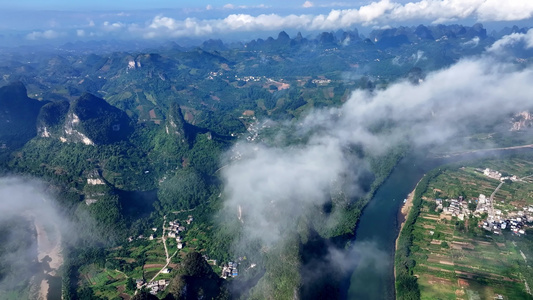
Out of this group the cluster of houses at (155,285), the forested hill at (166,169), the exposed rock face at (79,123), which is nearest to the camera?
the cluster of houses at (155,285)

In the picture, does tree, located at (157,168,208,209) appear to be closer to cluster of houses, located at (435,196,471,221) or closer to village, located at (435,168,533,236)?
cluster of houses, located at (435,196,471,221)

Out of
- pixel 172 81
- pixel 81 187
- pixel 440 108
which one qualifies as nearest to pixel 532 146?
pixel 440 108

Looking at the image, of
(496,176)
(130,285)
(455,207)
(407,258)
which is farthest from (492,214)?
(130,285)

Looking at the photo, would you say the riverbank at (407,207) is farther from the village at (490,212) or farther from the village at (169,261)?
the village at (169,261)

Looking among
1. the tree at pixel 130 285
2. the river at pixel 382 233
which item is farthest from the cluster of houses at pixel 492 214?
the tree at pixel 130 285

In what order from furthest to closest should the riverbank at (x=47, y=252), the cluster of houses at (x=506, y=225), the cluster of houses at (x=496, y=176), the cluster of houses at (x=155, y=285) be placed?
the cluster of houses at (x=496, y=176) < the cluster of houses at (x=506, y=225) < the riverbank at (x=47, y=252) < the cluster of houses at (x=155, y=285)

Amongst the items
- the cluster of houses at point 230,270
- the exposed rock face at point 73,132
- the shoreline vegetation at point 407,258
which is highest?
the exposed rock face at point 73,132

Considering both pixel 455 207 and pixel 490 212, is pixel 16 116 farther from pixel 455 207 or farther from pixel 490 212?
pixel 490 212
